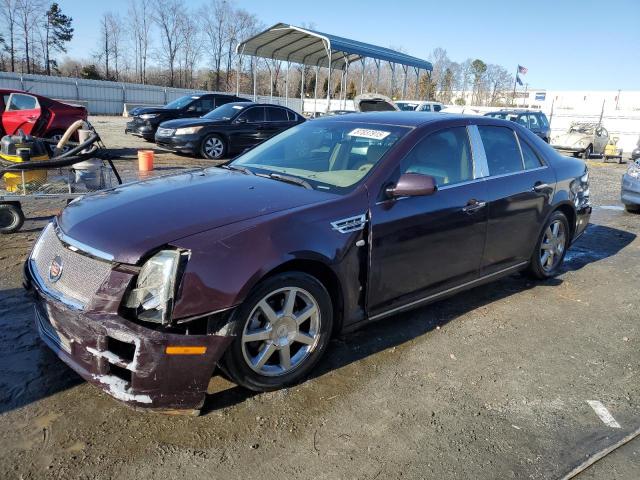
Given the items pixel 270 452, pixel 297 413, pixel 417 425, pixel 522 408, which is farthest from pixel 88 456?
pixel 522 408

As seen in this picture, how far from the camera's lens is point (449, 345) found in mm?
3809

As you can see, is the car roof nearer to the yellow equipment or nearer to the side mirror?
the side mirror

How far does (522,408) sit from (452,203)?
153cm

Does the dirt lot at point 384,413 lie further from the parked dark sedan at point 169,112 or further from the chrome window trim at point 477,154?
the parked dark sedan at point 169,112

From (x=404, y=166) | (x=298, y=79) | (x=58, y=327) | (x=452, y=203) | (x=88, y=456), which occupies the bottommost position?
(x=88, y=456)

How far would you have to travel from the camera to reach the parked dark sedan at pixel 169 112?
16.1 meters

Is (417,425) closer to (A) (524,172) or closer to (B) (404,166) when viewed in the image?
(B) (404,166)

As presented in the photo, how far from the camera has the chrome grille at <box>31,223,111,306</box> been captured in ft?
8.51

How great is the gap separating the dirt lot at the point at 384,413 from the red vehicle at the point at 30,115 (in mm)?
9337

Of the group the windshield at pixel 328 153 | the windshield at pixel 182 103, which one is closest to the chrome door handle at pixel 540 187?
the windshield at pixel 328 153

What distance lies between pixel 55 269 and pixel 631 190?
976 centimetres

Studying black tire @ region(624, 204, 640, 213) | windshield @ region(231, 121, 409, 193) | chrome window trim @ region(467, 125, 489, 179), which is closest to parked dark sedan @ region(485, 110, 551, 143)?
black tire @ region(624, 204, 640, 213)

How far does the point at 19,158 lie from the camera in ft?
20.2

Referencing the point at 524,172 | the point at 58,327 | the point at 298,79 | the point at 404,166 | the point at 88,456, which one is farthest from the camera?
the point at 298,79
